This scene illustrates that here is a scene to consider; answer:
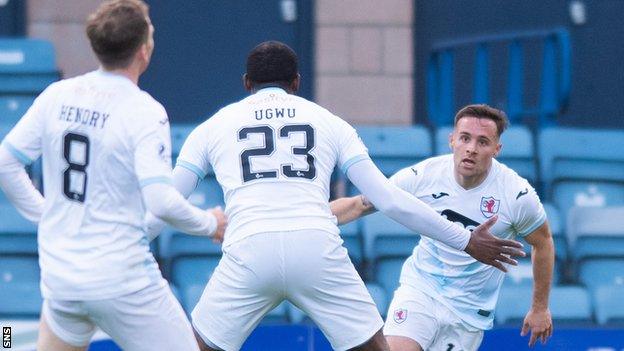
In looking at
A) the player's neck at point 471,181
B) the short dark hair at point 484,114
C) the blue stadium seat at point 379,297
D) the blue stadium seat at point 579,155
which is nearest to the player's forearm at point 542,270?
the player's neck at point 471,181

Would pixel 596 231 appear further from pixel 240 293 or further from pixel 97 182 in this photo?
pixel 97 182

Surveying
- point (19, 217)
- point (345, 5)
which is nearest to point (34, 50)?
point (19, 217)

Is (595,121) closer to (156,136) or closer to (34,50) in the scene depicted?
(34,50)

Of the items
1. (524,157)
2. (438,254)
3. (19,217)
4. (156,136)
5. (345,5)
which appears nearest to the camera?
(156,136)

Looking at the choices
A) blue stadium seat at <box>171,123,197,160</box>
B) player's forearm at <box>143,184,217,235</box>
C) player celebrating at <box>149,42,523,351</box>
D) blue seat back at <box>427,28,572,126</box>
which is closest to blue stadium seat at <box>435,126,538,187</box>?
blue seat back at <box>427,28,572,126</box>

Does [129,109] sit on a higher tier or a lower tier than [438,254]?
higher

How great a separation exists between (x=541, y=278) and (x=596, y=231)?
2.80 m

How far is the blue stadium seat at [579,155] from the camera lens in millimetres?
9602

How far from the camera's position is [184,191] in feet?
18.9

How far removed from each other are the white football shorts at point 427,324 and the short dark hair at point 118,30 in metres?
2.12

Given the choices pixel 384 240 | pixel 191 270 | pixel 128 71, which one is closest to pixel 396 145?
pixel 384 240

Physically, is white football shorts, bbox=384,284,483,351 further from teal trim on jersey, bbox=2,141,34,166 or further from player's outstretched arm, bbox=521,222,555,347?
teal trim on jersey, bbox=2,141,34,166

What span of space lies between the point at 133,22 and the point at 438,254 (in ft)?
7.36

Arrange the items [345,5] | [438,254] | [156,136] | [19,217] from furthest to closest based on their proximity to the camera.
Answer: [345,5], [19,217], [438,254], [156,136]
